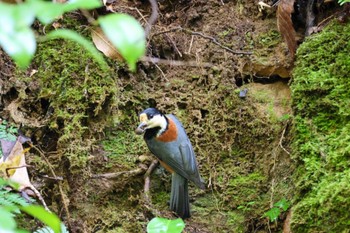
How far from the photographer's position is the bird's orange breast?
384 cm

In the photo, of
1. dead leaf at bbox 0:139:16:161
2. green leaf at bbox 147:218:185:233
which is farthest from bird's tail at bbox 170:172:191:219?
dead leaf at bbox 0:139:16:161

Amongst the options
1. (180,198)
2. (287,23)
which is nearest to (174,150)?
(180,198)

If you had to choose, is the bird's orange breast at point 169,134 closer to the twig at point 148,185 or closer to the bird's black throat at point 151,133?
→ the bird's black throat at point 151,133

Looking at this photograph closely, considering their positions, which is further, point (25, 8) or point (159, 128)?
point (159, 128)

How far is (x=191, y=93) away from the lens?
405 centimetres

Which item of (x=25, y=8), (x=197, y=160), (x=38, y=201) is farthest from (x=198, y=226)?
(x=25, y=8)

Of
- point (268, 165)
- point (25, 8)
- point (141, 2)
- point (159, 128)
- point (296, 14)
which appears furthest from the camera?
point (141, 2)

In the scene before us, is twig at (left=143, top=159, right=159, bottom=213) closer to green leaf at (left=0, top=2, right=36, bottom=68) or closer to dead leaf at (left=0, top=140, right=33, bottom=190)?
dead leaf at (left=0, top=140, right=33, bottom=190)

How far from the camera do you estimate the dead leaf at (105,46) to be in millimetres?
3852

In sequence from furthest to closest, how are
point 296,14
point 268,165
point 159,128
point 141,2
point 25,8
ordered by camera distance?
point 141,2 < point 296,14 < point 159,128 < point 268,165 < point 25,8

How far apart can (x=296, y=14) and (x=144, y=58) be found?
1.25m

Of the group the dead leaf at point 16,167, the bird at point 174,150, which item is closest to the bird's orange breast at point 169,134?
the bird at point 174,150

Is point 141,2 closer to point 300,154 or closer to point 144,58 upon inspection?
point 144,58

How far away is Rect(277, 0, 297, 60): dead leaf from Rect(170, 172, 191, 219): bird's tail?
1263 millimetres
